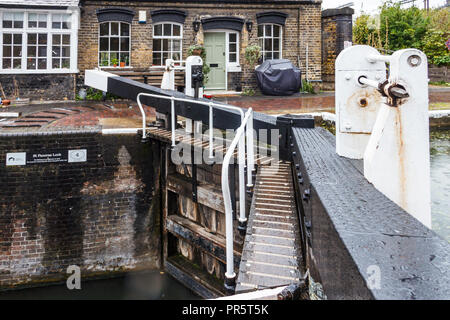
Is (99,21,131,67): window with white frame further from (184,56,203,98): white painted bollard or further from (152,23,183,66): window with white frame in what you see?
(184,56,203,98): white painted bollard

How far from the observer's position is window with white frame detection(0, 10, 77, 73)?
12.7 m

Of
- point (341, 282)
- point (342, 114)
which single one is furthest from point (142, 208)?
point (341, 282)

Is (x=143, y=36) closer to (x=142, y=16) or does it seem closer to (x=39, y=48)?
(x=142, y=16)

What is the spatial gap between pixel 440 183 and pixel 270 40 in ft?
36.6

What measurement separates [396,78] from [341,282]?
1.56 m

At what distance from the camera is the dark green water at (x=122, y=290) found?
715 cm

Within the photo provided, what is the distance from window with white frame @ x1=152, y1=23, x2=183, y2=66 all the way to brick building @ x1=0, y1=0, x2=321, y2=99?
0.12 feet

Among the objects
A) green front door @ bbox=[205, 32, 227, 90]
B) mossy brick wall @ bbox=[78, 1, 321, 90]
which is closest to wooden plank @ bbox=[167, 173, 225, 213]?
mossy brick wall @ bbox=[78, 1, 321, 90]

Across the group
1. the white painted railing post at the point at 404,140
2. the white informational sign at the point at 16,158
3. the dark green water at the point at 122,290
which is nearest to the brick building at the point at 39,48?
the white informational sign at the point at 16,158

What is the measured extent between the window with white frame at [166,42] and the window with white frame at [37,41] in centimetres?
294

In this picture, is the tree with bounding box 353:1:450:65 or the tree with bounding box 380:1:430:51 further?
the tree with bounding box 380:1:430:51

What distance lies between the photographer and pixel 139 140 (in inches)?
309

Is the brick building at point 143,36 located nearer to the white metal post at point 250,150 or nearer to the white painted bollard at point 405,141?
the white metal post at point 250,150
